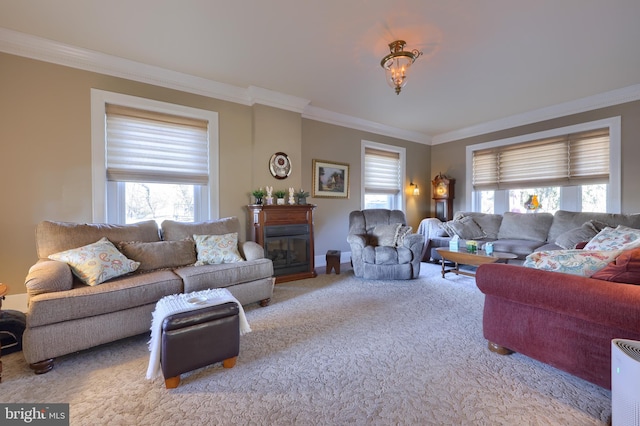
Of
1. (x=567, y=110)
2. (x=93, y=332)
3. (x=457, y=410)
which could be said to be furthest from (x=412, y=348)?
(x=567, y=110)

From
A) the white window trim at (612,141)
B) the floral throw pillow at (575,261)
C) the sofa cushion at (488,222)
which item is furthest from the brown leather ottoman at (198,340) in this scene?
the white window trim at (612,141)

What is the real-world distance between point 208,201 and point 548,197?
19.0 ft

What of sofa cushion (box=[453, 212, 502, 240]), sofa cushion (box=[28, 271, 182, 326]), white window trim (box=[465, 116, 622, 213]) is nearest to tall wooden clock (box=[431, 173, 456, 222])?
sofa cushion (box=[453, 212, 502, 240])

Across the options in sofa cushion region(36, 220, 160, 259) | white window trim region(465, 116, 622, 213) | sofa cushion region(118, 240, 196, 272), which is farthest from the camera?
white window trim region(465, 116, 622, 213)

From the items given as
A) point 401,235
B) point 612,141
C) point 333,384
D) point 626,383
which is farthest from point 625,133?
point 333,384

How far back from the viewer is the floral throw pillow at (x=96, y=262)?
87.0 inches

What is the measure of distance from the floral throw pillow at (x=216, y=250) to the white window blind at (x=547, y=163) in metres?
5.17

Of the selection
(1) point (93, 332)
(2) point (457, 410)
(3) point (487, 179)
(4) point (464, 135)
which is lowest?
(2) point (457, 410)

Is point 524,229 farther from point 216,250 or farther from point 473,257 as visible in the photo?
point 216,250

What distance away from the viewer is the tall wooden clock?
5945mm

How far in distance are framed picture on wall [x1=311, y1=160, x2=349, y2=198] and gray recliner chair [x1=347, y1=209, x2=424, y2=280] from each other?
2.60 feet

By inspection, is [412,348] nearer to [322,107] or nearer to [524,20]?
[524,20]

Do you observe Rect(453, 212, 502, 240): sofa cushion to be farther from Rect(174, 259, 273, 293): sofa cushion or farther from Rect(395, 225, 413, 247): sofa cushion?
Rect(174, 259, 273, 293): sofa cushion

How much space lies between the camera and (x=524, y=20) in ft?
7.95
